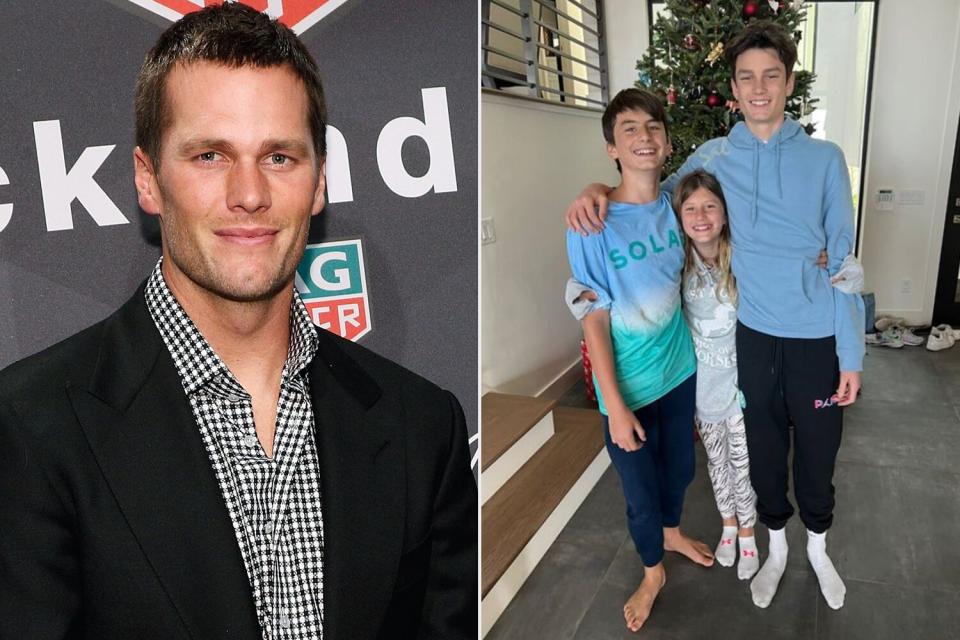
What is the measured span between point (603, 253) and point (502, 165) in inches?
76.2

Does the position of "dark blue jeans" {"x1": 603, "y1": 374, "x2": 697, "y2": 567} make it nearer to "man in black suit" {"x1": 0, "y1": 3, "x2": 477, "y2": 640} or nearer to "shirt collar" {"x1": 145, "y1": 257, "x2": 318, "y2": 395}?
"man in black suit" {"x1": 0, "y1": 3, "x2": 477, "y2": 640}

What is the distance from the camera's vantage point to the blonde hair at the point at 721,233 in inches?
81.5

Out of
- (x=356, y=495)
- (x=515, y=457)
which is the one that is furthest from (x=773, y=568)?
(x=356, y=495)

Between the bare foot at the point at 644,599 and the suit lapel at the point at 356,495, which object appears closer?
the suit lapel at the point at 356,495

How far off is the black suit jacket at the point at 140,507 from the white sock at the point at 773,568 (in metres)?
1.88

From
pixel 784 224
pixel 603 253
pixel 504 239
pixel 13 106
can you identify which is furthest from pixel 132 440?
pixel 504 239

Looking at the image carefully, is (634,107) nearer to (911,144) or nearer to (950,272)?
(911,144)

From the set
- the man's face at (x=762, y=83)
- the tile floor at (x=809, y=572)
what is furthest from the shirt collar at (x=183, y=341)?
the tile floor at (x=809, y=572)

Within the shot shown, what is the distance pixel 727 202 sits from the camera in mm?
2076

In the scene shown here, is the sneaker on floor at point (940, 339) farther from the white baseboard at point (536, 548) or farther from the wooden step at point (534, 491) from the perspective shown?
the white baseboard at point (536, 548)

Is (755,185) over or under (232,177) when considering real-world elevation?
under

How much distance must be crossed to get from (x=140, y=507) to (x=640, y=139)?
1608mm

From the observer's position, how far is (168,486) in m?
0.74

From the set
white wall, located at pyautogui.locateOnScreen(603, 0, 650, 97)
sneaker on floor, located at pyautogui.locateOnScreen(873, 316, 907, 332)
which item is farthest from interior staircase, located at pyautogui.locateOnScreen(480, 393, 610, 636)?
white wall, located at pyautogui.locateOnScreen(603, 0, 650, 97)
